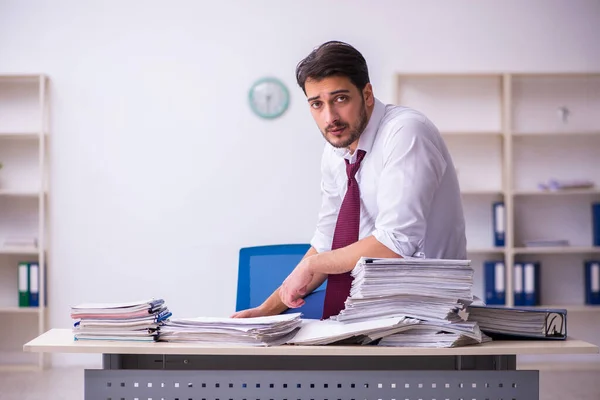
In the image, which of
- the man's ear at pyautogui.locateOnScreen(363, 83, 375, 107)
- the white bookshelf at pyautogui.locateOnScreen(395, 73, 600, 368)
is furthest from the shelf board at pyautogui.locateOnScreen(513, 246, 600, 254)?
the man's ear at pyautogui.locateOnScreen(363, 83, 375, 107)

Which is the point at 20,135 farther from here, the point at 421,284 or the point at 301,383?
the point at 421,284

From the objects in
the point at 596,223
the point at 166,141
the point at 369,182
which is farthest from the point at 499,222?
the point at 369,182

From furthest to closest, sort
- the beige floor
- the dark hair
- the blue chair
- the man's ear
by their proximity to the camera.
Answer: the beige floor, the blue chair, the man's ear, the dark hair

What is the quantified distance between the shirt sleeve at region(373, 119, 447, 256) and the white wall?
320 centimetres

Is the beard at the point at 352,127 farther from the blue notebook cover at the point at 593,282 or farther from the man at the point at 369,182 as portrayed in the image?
the blue notebook cover at the point at 593,282

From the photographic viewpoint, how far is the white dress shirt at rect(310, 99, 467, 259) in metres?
1.79

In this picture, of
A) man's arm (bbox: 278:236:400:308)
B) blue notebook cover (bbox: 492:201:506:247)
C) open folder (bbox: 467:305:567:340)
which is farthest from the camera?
blue notebook cover (bbox: 492:201:506:247)

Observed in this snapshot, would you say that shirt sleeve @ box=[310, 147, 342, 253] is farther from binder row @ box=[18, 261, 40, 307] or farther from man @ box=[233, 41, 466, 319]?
binder row @ box=[18, 261, 40, 307]

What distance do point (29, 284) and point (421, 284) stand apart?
13.2ft

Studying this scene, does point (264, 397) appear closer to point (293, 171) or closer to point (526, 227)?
point (293, 171)

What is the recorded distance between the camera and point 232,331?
1.53 meters

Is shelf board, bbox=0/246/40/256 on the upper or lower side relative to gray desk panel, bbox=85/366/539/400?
upper

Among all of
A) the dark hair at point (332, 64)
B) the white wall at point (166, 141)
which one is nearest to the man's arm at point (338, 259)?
the dark hair at point (332, 64)

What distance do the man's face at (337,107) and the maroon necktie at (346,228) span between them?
4.4 inches
